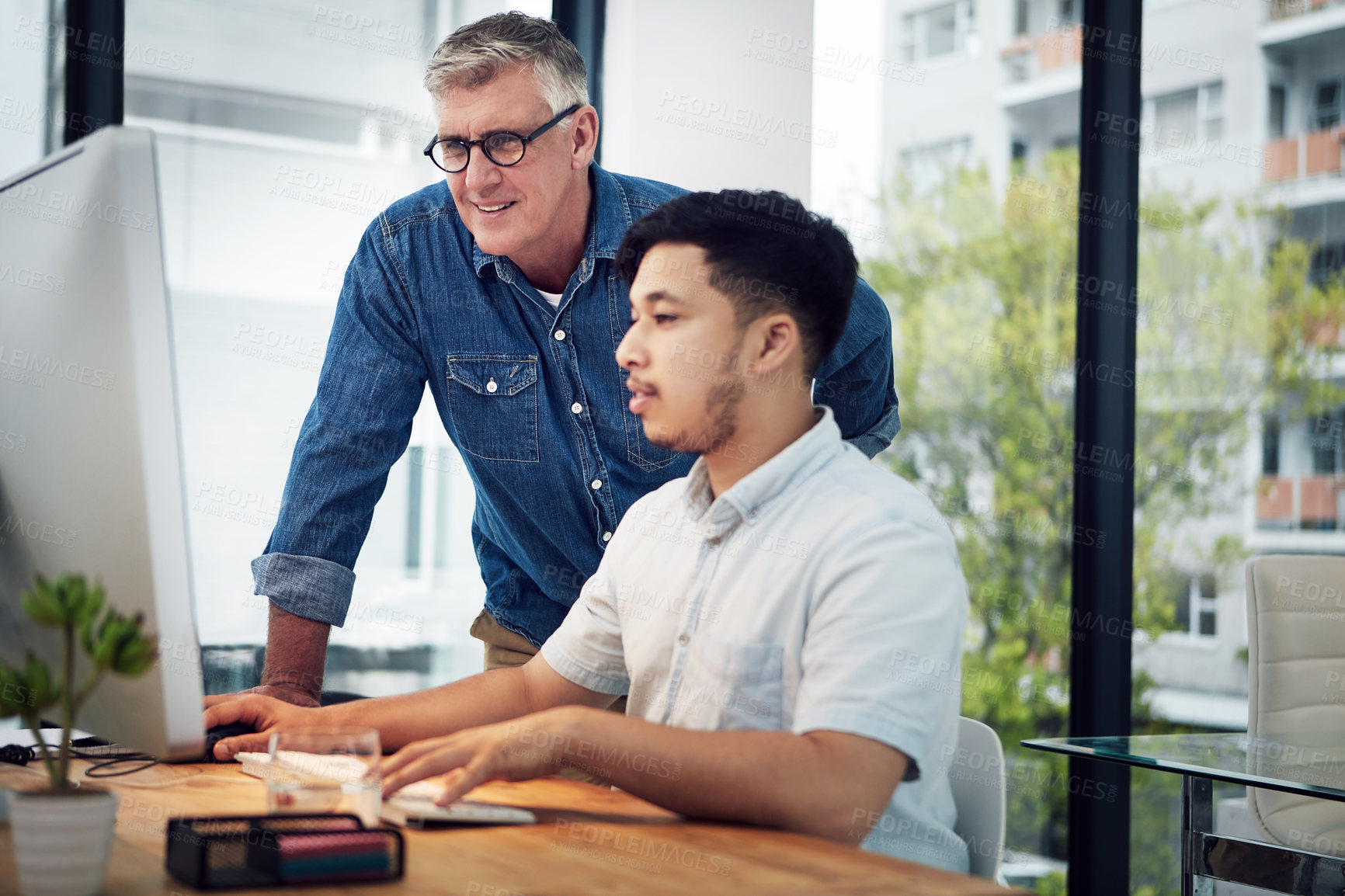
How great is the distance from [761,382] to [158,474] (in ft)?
2.69

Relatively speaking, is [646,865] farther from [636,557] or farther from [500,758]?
[636,557]

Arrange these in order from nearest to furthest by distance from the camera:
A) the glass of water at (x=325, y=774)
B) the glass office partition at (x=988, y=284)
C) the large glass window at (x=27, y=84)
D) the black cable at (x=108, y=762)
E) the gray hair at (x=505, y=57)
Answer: the glass of water at (x=325, y=774) < the black cable at (x=108, y=762) < the gray hair at (x=505, y=57) < the large glass window at (x=27, y=84) < the glass office partition at (x=988, y=284)

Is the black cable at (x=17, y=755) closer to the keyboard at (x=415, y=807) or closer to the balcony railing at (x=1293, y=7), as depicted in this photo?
the keyboard at (x=415, y=807)

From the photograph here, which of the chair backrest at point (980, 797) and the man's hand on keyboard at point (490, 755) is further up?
the man's hand on keyboard at point (490, 755)

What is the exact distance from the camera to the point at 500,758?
3.70 ft

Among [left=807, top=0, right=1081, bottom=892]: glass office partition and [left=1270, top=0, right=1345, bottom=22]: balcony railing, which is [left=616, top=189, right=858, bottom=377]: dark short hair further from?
[left=1270, top=0, right=1345, bottom=22]: balcony railing

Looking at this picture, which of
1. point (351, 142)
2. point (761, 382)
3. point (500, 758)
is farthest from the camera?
point (351, 142)

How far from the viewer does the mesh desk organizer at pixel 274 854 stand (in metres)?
0.86

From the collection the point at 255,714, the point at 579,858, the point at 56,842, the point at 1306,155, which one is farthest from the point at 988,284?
the point at 56,842

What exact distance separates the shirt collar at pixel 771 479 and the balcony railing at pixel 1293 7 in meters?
2.40

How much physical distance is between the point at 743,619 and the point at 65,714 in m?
0.73

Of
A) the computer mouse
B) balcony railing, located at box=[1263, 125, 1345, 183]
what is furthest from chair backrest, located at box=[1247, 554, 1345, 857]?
the computer mouse

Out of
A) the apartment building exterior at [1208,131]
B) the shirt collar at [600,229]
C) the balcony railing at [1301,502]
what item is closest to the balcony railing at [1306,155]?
the apartment building exterior at [1208,131]

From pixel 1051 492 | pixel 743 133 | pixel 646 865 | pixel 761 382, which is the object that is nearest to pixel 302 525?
pixel 761 382
